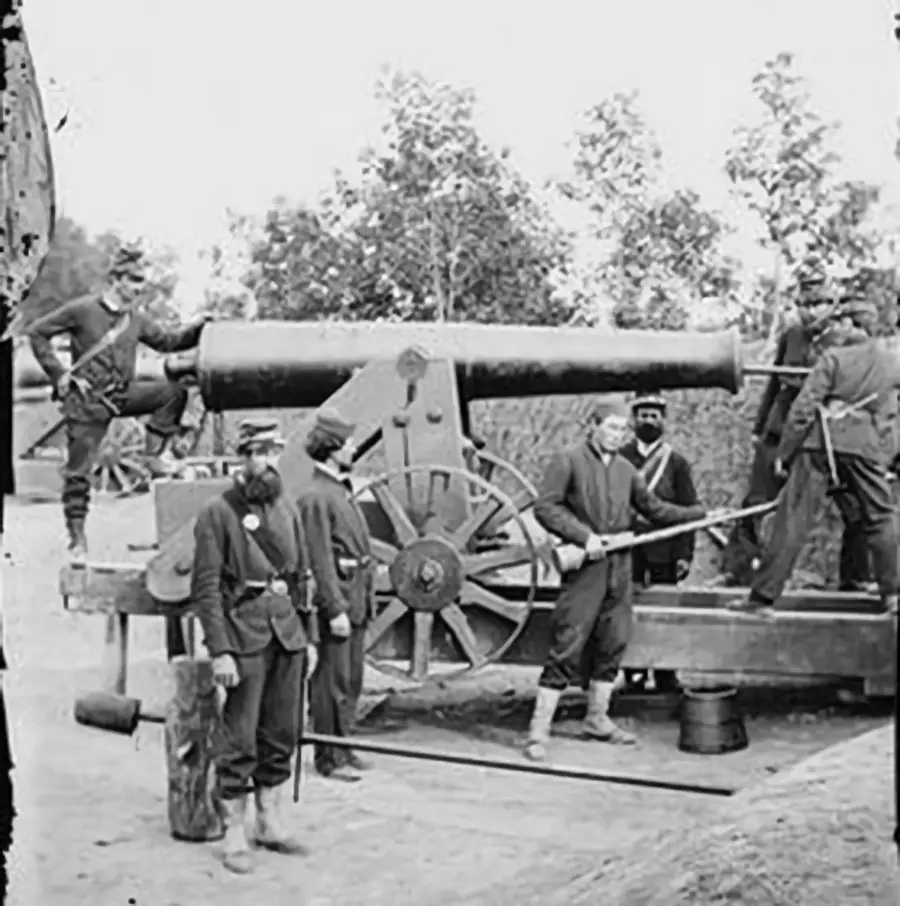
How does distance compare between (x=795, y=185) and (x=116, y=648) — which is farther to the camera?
(x=116, y=648)

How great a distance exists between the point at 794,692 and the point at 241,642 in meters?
1.45

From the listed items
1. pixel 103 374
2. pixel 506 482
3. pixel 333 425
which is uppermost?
pixel 103 374

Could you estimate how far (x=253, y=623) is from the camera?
17.0 ft

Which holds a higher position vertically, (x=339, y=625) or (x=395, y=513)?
(x=395, y=513)

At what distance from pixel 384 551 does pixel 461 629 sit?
0.28 m

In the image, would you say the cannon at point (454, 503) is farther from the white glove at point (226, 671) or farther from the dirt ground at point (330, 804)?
Result: the white glove at point (226, 671)

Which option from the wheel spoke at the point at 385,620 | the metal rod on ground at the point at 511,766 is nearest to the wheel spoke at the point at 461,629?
the wheel spoke at the point at 385,620

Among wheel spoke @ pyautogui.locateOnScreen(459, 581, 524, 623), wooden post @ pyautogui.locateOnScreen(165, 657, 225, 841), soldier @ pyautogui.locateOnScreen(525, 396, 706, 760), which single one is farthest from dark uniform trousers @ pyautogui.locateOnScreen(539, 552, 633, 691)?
wooden post @ pyautogui.locateOnScreen(165, 657, 225, 841)

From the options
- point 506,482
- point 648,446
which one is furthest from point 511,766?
point 506,482

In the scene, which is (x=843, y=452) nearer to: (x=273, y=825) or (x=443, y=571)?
(x=443, y=571)

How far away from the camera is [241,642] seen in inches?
204

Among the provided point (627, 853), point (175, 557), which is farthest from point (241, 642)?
point (627, 853)

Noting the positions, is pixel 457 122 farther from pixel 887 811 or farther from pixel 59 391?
pixel 887 811

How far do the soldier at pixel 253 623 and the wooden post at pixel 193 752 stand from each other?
36 millimetres
